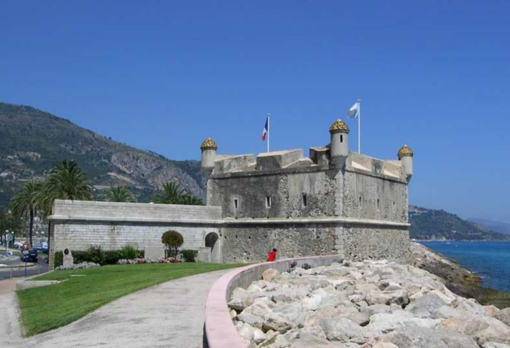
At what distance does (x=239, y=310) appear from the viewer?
11883mm

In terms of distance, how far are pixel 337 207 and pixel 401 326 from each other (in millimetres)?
19828

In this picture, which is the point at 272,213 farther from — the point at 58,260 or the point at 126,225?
the point at 58,260

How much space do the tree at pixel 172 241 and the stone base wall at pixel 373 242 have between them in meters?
8.58

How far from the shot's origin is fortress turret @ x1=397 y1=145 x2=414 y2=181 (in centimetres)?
Answer: 3709

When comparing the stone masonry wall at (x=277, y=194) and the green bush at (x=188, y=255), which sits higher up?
the stone masonry wall at (x=277, y=194)

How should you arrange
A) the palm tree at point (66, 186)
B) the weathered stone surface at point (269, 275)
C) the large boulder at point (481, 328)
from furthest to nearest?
the palm tree at point (66, 186) → the weathered stone surface at point (269, 275) → the large boulder at point (481, 328)

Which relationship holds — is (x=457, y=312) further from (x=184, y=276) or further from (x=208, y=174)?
(x=208, y=174)

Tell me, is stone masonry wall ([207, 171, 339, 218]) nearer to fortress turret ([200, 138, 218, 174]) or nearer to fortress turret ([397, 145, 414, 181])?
fortress turret ([200, 138, 218, 174])

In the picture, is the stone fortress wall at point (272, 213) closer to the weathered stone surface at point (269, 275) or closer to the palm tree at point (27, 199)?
the weathered stone surface at point (269, 275)

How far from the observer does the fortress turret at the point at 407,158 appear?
3709 cm

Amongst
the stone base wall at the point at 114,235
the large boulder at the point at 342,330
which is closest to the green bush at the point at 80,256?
the stone base wall at the point at 114,235

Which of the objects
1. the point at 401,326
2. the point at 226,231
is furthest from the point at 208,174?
the point at 401,326

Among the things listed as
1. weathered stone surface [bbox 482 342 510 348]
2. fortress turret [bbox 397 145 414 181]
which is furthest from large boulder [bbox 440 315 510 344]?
fortress turret [bbox 397 145 414 181]

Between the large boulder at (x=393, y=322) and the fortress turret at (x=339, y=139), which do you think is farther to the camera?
the fortress turret at (x=339, y=139)
